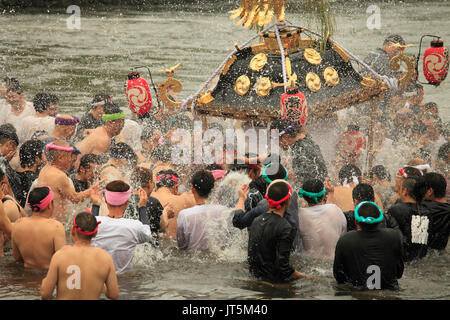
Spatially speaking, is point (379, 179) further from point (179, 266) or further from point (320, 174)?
point (179, 266)

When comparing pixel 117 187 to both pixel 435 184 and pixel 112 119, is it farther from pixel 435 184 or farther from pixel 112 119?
pixel 435 184

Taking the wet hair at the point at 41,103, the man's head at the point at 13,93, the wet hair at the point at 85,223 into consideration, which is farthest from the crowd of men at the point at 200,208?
the man's head at the point at 13,93

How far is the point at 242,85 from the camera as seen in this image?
6.77 metres

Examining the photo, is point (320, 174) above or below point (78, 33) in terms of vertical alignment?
below

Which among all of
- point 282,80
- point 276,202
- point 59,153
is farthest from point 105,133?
point 276,202

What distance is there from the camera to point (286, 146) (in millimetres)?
6484

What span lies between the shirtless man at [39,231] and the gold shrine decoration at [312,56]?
3046 millimetres

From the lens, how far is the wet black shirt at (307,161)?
6305 millimetres

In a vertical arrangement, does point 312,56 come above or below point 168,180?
above

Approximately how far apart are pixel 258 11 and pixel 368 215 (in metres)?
2.93

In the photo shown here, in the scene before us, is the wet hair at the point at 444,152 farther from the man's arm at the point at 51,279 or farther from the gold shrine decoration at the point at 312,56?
the man's arm at the point at 51,279

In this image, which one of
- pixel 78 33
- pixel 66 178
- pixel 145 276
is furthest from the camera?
pixel 78 33
